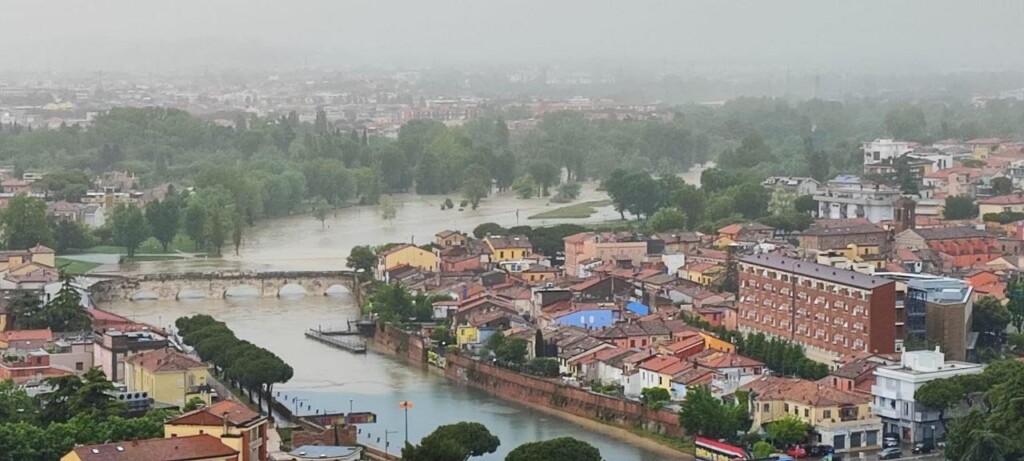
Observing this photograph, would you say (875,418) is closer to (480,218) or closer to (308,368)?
(308,368)

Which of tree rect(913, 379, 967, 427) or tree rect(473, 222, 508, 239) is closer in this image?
tree rect(913, 379, 967, 427)

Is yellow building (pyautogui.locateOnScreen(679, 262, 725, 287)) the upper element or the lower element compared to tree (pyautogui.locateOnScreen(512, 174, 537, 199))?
upper

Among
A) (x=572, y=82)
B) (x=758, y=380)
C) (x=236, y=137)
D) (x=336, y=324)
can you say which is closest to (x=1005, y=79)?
(x=572, y=82)

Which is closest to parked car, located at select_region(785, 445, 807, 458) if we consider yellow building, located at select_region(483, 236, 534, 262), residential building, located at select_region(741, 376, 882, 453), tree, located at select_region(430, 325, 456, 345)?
residential building, located at select_region(741, 376, 882, 453)

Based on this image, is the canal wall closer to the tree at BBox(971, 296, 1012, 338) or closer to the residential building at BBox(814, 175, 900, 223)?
the tree at BBox(971, 296, 1012, 338)

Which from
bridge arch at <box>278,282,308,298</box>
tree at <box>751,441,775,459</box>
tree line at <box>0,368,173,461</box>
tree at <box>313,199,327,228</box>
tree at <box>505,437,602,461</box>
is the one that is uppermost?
tree line at <box>0,368,173,461</box>

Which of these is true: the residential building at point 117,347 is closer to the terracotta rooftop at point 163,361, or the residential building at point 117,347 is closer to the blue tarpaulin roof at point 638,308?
the terracotta rooftop at point 163,361

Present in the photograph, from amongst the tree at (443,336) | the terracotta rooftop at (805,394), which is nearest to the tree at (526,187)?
the tree at (443,336)
